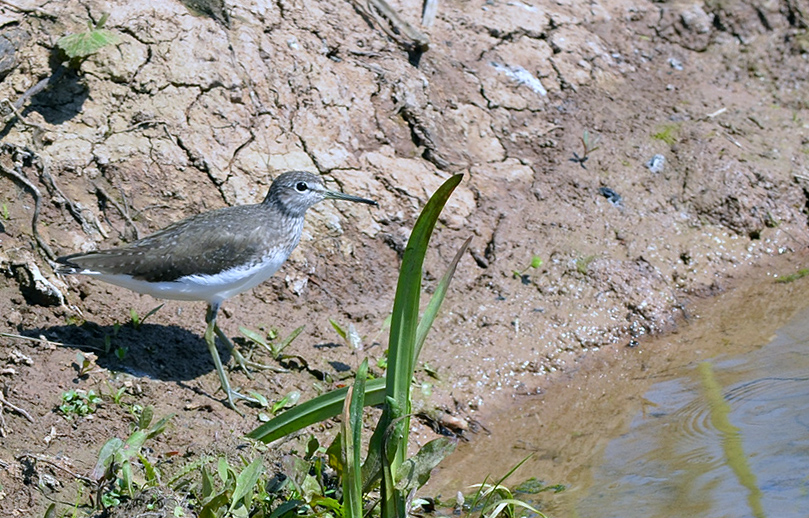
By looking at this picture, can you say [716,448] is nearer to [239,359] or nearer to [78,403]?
[239,359]

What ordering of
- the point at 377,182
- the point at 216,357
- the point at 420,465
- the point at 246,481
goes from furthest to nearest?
1. the point at 377,182
2. the point at 216,357
3. the point at 246,481
4. the point at 420,465

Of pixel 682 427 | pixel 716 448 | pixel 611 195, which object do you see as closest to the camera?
pixel 716 448

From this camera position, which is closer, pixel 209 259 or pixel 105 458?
pixel 105 458

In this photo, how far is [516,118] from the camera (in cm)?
800

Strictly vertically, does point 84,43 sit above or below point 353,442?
above

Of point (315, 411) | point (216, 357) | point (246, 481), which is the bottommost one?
point (216, 357)

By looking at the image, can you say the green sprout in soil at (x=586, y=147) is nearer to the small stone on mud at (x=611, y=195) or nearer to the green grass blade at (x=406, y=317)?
the small stone on mud at (x=611, y=195)

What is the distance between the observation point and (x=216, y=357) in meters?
5.66

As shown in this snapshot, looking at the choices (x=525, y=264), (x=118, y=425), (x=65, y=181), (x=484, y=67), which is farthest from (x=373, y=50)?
(x=118, y=425)

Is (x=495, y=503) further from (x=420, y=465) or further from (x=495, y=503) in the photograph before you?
(x=420, y=465)

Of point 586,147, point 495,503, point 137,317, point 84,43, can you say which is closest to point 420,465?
point 495,503

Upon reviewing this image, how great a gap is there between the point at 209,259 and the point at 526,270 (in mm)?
2522

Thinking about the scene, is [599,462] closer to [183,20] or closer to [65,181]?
[65,181]

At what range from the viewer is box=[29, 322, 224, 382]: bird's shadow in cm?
555
